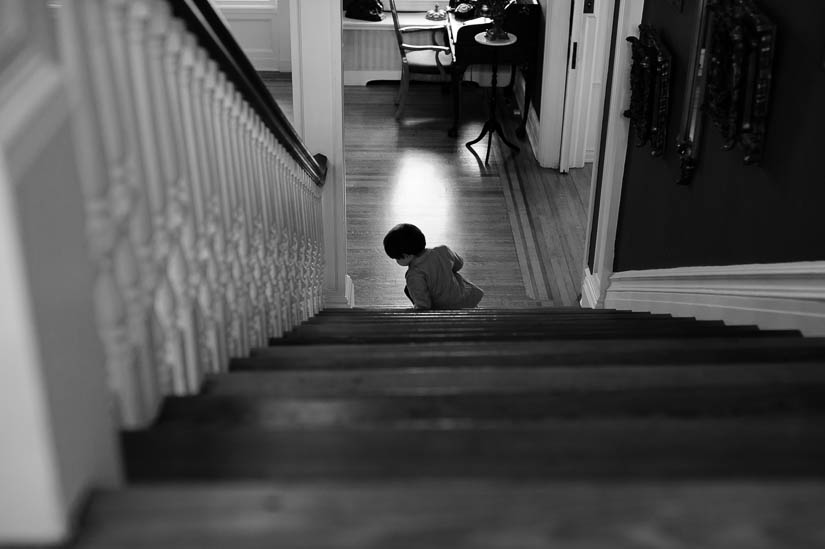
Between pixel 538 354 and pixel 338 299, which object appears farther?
pixel 338 299

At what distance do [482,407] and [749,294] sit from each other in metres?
1.65

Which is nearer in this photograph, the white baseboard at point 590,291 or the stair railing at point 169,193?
the stair railing at point 169,193

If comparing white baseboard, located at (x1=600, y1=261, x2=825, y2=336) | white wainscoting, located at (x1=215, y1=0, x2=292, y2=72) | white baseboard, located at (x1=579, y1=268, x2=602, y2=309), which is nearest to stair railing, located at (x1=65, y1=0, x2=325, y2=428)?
white baseboard, located at (x1=600, y1=261, x2=825, y2=336)

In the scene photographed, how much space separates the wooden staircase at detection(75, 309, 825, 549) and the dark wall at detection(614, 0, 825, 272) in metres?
0.69

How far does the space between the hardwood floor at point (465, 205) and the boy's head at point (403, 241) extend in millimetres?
1455

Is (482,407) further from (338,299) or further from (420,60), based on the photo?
(420,60)

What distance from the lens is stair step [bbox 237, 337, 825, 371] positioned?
6.51 ft

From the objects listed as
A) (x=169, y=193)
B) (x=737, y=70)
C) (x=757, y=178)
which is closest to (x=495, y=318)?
(x=757, y=178)

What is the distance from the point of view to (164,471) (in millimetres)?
1204

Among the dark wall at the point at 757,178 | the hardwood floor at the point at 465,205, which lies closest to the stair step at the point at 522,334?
the dark wall at the point at 757,178

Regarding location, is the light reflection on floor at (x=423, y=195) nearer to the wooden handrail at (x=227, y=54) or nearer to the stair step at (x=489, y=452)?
the wooden handrail at (x=227, y=54)

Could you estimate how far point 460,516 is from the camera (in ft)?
3.33

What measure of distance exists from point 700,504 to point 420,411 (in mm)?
505

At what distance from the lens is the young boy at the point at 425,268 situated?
3879mm
